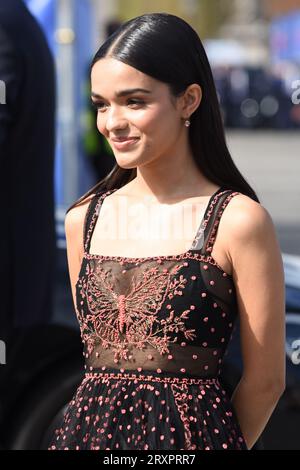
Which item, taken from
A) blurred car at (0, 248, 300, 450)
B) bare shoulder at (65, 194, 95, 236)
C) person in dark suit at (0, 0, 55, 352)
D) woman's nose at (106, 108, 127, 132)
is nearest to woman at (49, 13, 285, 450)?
woman's nose at (106, 108, 127, 132)

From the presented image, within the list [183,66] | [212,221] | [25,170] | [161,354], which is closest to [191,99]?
[183,66]

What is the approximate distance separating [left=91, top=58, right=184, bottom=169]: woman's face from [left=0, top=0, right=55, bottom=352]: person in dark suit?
1.28 m

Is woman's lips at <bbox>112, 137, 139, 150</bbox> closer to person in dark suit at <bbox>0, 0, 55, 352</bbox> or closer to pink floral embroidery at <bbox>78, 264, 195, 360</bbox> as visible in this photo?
pink floral embroidery at <bbox>78, 264, 195, 360</bbox>

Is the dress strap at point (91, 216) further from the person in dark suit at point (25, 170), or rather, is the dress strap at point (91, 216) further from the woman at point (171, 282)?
the person in dark suit at point (25, 170)

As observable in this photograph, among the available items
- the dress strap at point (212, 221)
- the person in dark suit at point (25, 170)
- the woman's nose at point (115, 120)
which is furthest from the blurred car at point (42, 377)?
the woman's nose at point (115, 120)

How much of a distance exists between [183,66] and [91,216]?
39 centimetres

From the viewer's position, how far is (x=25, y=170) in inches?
148

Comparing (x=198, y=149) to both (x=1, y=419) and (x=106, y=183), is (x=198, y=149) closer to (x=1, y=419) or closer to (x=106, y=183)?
(x=106, y=183)

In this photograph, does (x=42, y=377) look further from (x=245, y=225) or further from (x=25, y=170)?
(x=245, y=225)

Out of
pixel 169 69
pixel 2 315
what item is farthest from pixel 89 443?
pixel 2 315

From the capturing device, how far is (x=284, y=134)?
2912cm

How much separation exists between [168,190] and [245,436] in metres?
0.53

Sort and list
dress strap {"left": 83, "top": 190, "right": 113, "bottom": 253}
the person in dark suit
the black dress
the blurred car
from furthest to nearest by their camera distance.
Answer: the blurred car < the person in dark suit < dress strap {"left": 83, "top": 190, "right": 113, "bottom": 253} < the black dress

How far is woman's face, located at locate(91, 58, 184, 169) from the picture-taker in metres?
2.32
